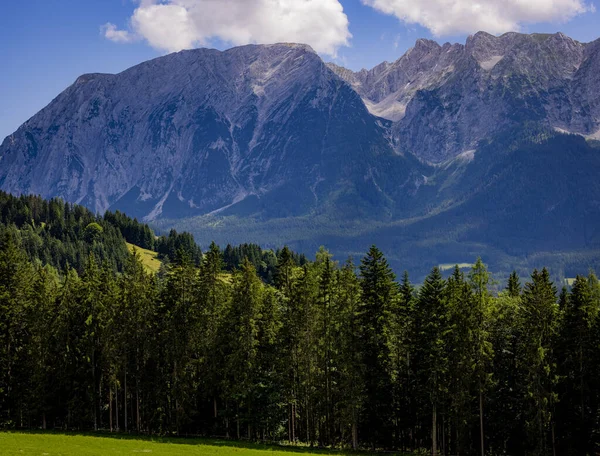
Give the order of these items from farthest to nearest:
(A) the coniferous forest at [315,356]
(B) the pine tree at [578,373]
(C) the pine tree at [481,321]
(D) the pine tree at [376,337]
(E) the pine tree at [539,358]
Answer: (D) the pine tree at [376,337], (A) the coniferous forest at [315,356], (B) the pine tree at [578,373], (C) the pine tree at [481,321], (E) the pine tree at [539,358]

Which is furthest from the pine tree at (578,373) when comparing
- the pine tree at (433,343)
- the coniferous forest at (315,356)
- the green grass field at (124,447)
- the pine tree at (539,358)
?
the green grass field at (124,447)

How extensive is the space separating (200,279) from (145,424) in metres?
20.4

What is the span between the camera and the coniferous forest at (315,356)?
247 feet

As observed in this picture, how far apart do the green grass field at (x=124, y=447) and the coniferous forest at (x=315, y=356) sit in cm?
616

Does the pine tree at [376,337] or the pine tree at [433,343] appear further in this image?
the pine tree at [376,337]

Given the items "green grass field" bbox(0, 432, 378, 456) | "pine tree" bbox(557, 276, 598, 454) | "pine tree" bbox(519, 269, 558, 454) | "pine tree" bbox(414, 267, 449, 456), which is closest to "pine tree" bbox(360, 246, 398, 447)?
"pine tree" bbox(414, 267, 449, 456)

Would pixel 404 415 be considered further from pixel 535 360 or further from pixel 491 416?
pixel 535 360

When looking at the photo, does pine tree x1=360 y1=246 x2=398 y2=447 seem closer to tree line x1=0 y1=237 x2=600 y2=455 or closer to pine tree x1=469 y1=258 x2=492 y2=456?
tree line x1=0 y1=237 x2=600 y2=455

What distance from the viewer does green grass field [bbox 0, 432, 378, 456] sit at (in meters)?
60.9

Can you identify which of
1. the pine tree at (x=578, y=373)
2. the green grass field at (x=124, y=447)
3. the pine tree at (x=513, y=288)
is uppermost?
the pine tree at (x=513, y=288)

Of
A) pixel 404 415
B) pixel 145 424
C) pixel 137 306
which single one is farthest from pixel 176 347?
pixel 404 415

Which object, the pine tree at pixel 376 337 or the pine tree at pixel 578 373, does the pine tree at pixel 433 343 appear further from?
the pine tree at pixel 578 373

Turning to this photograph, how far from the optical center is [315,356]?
84.1 metres

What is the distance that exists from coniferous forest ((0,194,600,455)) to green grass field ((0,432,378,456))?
616cm
